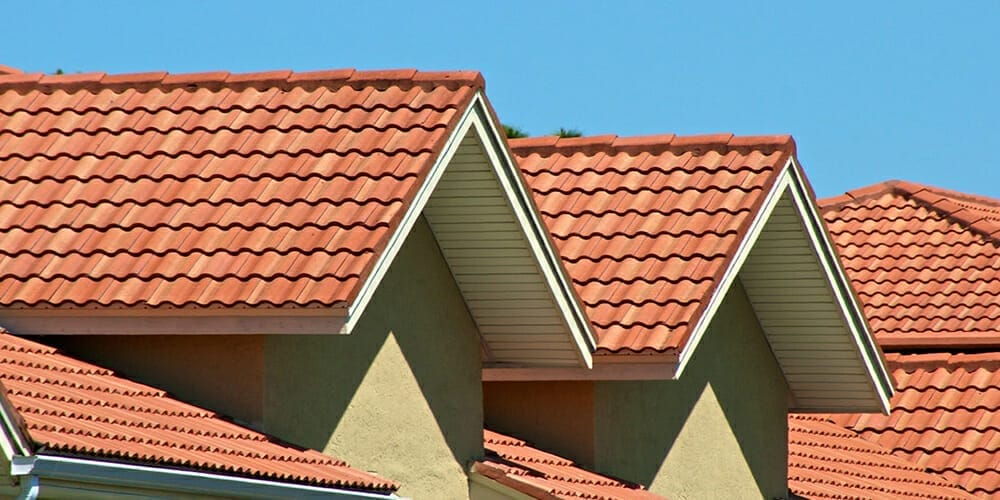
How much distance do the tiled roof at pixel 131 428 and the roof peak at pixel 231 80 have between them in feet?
8.10

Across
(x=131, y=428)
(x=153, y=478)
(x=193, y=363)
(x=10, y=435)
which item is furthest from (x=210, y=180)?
(x=10, y=435)

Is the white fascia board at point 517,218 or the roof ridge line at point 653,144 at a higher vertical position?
the roof ridge line at point 653,144

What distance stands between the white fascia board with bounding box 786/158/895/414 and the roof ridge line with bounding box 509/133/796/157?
0.26 m

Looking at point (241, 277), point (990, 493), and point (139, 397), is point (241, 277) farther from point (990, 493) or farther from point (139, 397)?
point (990, 493)

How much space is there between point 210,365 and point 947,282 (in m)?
12.7

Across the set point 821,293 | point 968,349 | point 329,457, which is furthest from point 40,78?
point 968,349

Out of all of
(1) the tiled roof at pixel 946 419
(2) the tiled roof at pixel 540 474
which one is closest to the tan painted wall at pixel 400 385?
(2) the tiled roof at pixel 540 474

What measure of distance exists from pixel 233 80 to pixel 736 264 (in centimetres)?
382

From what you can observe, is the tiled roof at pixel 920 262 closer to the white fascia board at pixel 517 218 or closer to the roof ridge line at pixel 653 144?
the roof ridge line at pixel 653 144

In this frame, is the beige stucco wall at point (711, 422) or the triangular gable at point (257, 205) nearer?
the triangular gable at point (257, 205)

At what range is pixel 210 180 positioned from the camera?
12336 millimetres

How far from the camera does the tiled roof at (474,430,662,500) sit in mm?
13172

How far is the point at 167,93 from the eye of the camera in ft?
44.3

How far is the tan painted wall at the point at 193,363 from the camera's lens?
1156 centimetres
